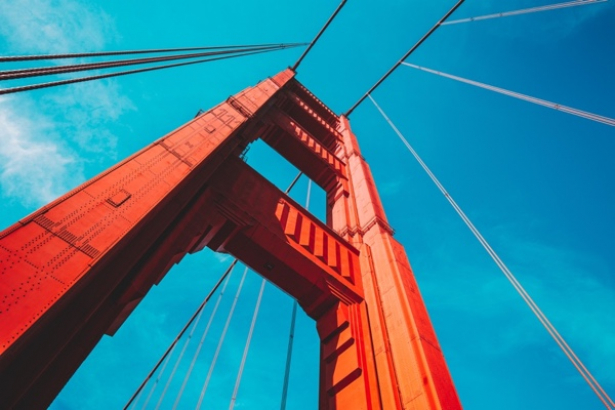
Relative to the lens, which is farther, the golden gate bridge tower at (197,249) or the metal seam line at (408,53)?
the metal seam line at (408,53)

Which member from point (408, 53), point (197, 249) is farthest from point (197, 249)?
point (408, 53)

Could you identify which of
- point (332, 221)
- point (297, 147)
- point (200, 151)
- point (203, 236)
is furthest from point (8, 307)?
point (297, 147)

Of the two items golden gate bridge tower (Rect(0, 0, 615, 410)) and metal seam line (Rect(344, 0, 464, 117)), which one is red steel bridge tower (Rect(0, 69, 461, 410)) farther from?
metal seam line (Rect(344, 0, 464, 117))

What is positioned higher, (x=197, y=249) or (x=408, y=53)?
(x=408, y=53)

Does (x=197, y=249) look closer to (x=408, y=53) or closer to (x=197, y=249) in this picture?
(x=197, y=249)

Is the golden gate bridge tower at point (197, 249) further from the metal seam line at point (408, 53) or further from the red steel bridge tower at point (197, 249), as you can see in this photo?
the metal seam line at point (408, 53)

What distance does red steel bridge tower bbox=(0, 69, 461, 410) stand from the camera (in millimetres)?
2758

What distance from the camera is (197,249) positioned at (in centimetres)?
607

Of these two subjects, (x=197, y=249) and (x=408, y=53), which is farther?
(x=408, y=53)

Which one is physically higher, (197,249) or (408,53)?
(408,53)

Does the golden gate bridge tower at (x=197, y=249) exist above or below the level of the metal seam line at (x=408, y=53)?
below

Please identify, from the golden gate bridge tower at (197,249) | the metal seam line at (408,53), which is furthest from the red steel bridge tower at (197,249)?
the metal seam line at (408,53)

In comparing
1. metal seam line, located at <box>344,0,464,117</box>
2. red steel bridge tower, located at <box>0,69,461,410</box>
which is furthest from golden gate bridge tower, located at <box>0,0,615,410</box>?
metal seam line, located at <box>344,0,464,117</box>

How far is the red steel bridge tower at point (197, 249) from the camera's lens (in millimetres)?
2758
